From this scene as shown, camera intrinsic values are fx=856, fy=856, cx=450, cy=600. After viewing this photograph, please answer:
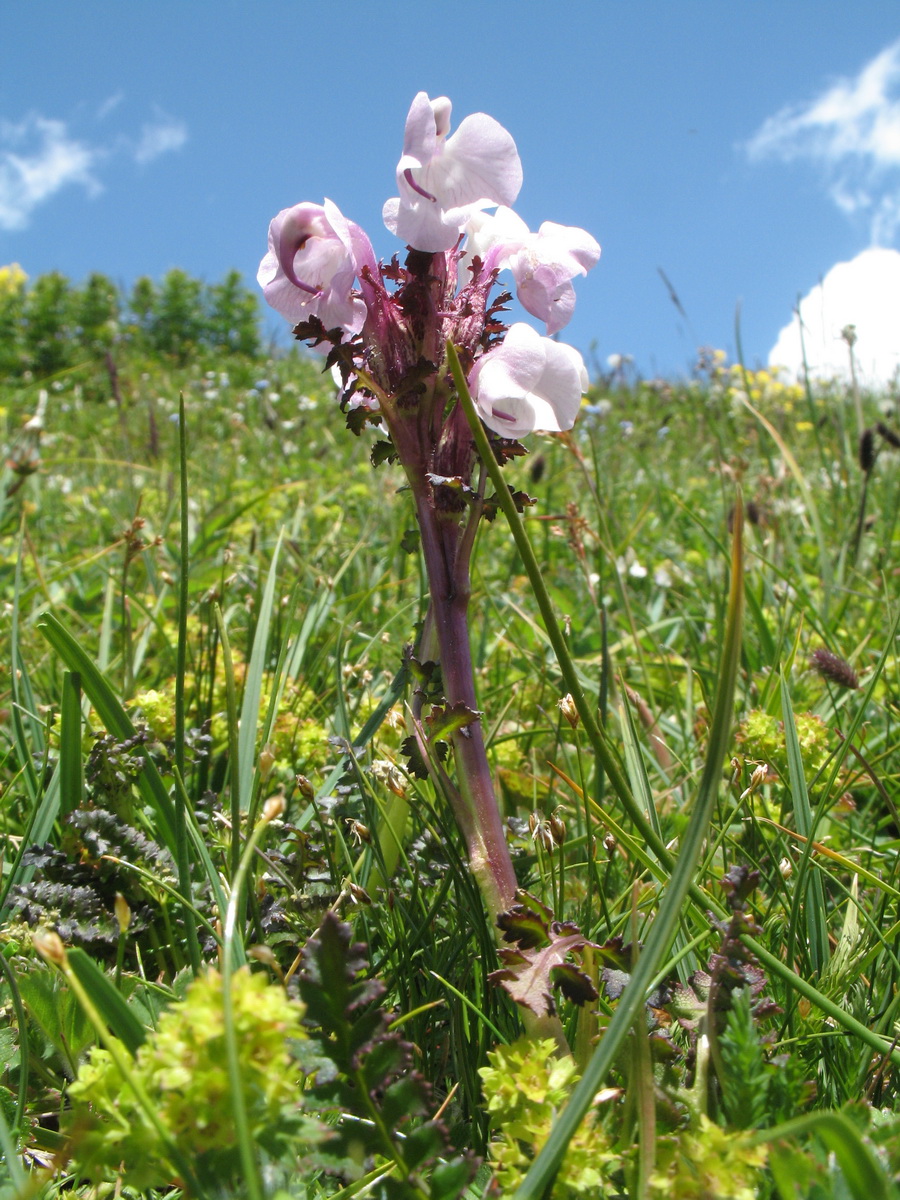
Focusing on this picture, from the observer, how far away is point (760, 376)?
7.81 meters

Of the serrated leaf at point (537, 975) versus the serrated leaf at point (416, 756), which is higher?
the serrated leaf at point (416, 756)

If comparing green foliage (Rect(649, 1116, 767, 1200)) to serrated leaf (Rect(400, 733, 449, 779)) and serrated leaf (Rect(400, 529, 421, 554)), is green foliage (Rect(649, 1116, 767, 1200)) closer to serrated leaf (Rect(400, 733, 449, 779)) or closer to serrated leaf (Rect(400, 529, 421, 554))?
serrated leaf (Rect(400, 733, 449, 779))

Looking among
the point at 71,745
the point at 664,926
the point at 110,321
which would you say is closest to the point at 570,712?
the point at 664,926

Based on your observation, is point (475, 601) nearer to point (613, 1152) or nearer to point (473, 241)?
point (473, 241)

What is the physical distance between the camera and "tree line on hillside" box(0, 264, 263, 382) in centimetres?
1944

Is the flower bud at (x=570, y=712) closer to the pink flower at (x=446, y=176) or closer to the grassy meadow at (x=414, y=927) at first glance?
the grassy meadow at (x=414, y=927)

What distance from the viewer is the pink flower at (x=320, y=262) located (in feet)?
3.58

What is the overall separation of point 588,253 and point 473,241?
6.6 inches

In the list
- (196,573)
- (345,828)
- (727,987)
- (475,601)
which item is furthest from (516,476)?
(727,987)

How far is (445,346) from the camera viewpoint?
3.40 ft

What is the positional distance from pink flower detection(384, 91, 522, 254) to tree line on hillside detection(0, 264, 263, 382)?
582 inches

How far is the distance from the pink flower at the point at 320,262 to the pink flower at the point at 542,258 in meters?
0.18

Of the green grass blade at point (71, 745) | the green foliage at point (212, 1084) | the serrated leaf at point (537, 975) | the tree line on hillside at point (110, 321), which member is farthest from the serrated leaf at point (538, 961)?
the tree line on hillside at point (110, 321)

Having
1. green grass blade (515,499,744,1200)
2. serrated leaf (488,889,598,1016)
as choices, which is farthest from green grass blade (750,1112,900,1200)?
serrated leaf (488,889,598,1016)
